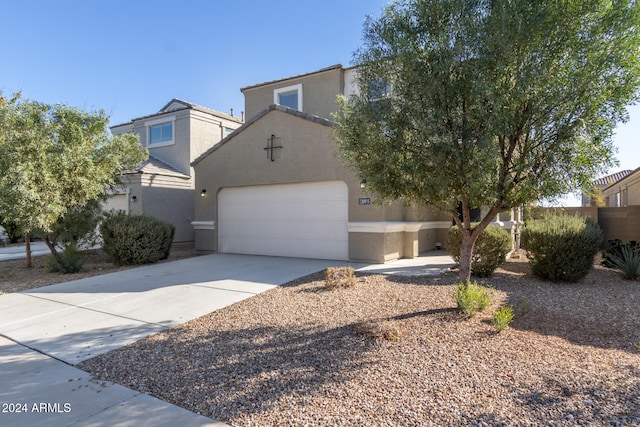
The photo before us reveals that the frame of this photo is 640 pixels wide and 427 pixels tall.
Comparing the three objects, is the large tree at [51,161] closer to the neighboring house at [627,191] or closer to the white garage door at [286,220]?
the white garage door at [286,220]

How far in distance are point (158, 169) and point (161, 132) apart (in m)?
3.02

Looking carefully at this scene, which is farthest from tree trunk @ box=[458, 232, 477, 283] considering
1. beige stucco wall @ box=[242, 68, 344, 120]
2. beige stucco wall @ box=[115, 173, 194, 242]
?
beige stucco wall @ box=[115, 173, 194, 242]

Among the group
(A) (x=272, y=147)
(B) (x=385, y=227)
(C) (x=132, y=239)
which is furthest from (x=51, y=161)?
(B) (x=385, y=227)

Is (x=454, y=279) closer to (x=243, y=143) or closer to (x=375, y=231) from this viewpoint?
(x=375, y=231)

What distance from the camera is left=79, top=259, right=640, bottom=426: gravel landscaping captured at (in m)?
3.09

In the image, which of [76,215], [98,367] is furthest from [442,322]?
[76,215]

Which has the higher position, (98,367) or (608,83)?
(608,83)

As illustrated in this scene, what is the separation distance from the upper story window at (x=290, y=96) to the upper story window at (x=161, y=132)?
18.0 feet

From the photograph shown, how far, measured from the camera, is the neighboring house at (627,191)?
1604 centimetres

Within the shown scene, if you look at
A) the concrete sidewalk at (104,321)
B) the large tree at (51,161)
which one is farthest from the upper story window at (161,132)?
the concrete sidewalk at (104,321)

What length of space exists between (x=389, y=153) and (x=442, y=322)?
2.51 metres

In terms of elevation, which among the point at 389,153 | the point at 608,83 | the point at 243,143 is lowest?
the point at 389,153

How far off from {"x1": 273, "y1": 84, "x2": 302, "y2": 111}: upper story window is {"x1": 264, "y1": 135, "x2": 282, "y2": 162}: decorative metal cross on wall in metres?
3.89

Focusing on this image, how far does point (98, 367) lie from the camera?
4293mm
